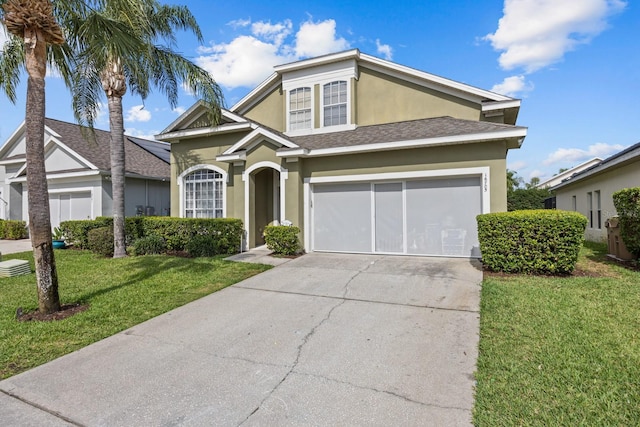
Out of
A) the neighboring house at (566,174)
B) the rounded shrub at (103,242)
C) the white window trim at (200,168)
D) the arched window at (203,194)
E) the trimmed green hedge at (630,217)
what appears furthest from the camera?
the neighboring house at (566,174)

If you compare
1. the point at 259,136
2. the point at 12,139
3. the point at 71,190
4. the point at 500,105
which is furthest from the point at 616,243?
the point at 12,139

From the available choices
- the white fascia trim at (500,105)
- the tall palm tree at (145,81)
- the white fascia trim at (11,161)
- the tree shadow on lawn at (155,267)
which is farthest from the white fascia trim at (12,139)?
the white fascia trim at (500,105)

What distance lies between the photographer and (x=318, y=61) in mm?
12750

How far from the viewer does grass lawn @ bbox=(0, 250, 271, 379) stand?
4.39m

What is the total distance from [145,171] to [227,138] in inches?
267

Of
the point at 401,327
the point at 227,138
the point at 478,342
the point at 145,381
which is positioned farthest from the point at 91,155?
the point at 478,342

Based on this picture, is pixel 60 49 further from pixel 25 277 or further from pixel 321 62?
pixel 321 62

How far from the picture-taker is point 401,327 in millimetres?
4797

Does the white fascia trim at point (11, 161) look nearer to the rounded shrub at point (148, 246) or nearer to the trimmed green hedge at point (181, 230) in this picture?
the trimmed green hedge at point (181, 230)

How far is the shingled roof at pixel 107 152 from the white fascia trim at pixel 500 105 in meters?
15.5

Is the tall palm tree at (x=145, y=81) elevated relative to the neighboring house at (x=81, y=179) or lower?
elevated

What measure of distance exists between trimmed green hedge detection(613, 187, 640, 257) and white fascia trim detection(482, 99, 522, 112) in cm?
389

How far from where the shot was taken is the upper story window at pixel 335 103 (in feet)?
42.1

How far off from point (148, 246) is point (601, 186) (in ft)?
59.0
